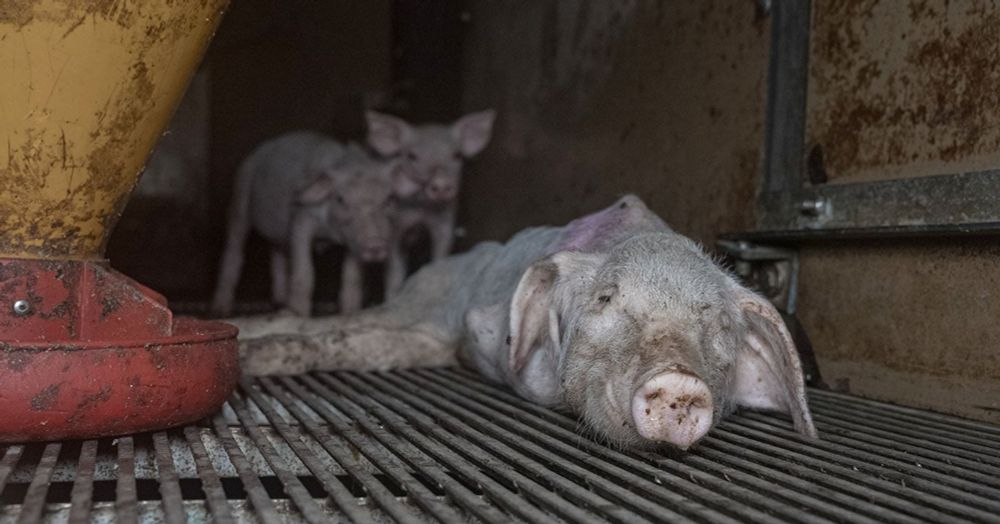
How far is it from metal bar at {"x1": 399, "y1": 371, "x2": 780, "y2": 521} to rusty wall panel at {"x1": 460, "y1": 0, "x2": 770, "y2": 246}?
1454 millimetres

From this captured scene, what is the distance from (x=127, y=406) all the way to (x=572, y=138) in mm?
3497

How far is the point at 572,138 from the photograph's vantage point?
17.2 ft

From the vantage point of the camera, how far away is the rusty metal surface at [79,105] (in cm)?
202

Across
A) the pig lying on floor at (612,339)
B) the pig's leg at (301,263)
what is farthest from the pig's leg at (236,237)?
the pig lying on floor at (612,339)

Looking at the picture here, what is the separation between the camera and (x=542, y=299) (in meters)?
2.94

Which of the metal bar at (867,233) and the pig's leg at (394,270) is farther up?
the metal bar at (867,233)

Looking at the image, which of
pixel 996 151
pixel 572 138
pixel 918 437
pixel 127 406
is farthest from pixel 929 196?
pixel 572 138

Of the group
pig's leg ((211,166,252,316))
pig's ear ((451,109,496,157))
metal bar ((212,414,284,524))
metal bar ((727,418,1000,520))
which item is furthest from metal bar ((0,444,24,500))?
pig's leg ((211,166,252,316))

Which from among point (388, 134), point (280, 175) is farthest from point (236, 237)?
point (388, 134)

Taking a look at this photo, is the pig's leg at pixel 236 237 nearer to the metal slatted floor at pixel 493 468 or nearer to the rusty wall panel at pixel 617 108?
the rusty wall panel at pixel 617 108

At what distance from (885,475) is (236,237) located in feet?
17.6

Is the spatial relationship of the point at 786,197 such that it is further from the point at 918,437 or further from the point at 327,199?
the point at 327,199

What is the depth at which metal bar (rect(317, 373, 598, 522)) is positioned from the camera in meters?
1.71

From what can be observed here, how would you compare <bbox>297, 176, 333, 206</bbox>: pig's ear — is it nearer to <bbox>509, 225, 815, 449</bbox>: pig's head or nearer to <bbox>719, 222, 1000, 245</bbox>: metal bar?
<bbox>719, 222, 1000, 245</bbox>: metal bar
